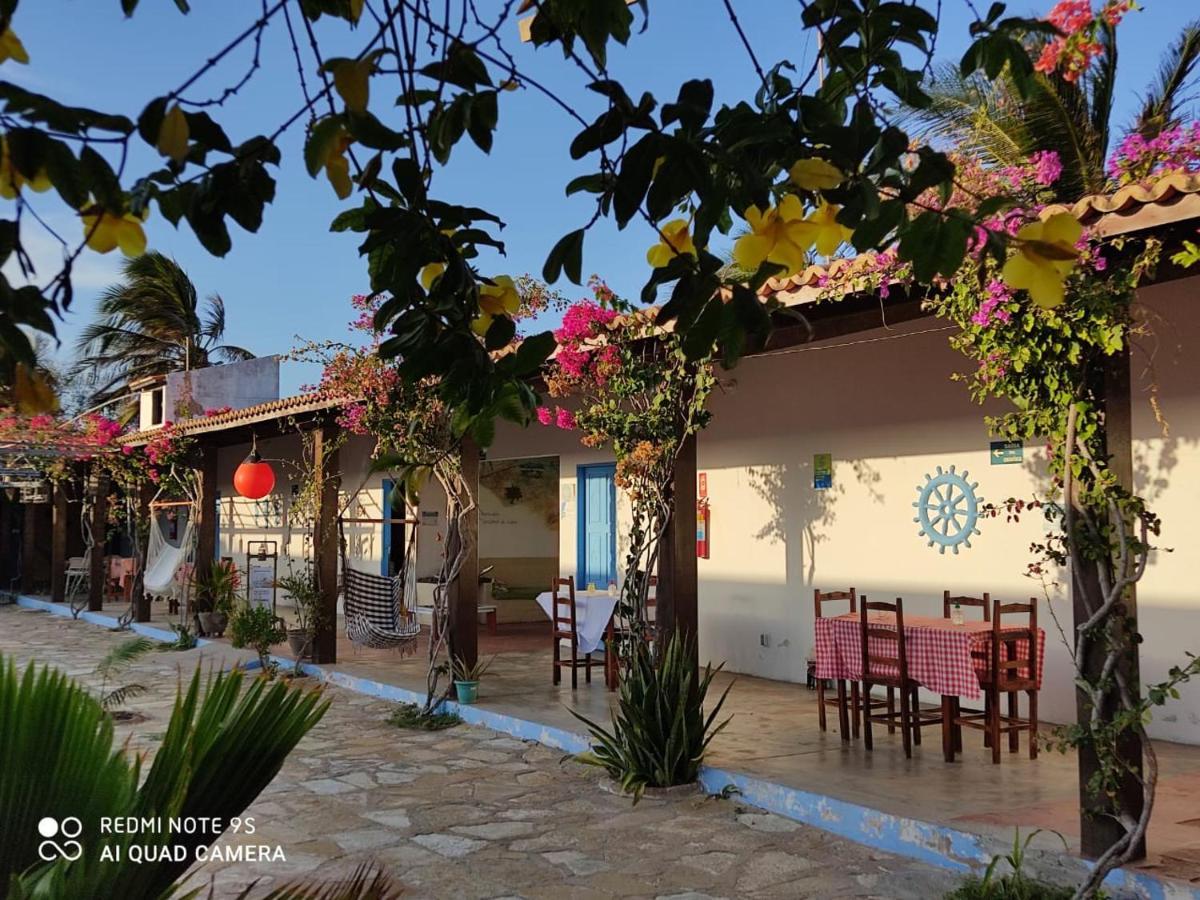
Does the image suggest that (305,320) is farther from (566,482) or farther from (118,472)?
(118,472)

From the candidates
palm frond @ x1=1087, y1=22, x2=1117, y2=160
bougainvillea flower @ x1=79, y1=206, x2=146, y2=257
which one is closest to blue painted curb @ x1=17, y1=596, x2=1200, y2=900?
bougainvillea flower @ x1=79, y1=206, x2=146, y2=257

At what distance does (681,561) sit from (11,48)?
16.3 ft

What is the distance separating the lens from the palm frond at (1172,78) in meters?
10.3

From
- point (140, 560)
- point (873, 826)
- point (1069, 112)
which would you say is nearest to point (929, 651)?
point (873, 826)

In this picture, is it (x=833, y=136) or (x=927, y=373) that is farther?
(x=927, y=373)

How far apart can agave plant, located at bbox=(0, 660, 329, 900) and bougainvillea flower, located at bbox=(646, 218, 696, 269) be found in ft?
3.21

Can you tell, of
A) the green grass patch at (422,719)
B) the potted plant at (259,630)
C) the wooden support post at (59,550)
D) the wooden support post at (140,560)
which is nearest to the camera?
the green grass patch at (422,719)

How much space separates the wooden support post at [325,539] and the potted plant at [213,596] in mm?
2545

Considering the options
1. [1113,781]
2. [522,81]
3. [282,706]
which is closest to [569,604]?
[1113,781]

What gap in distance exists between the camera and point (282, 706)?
173 cm

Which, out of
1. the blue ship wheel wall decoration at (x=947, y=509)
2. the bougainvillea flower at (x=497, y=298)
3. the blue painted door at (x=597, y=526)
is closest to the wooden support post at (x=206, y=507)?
the blue painted door at (x=597, y=526)

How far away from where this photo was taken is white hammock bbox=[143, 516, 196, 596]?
38.6 ft

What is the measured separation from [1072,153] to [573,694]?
23.5 feet

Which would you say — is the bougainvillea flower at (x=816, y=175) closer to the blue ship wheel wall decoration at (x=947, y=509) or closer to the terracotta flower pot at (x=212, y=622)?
the blue ship wheel wall decoration at (x=947, y=509)
